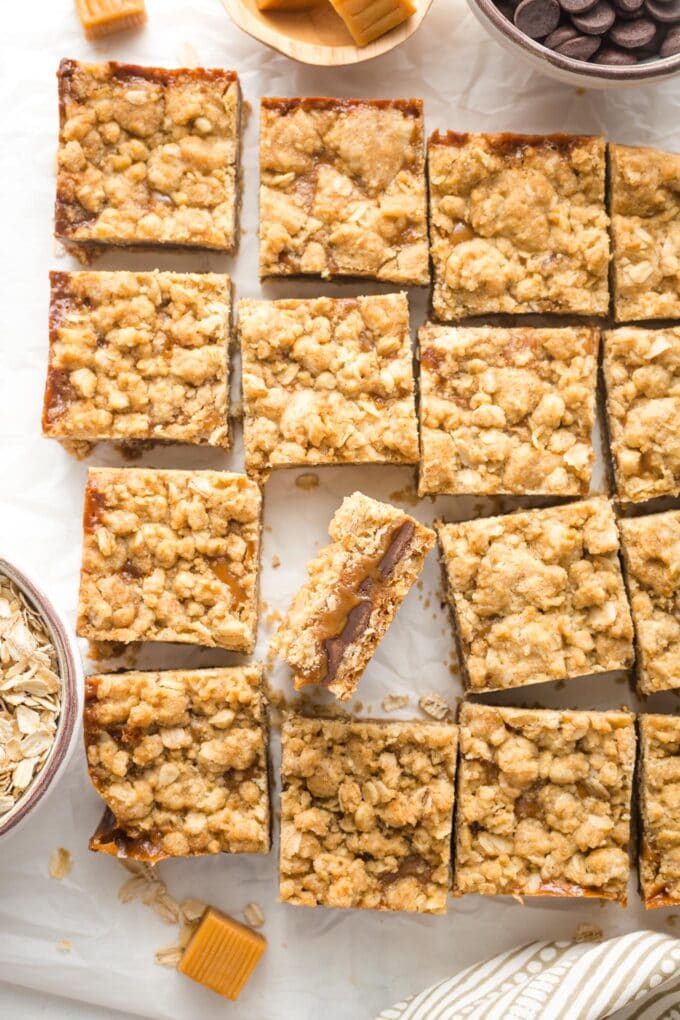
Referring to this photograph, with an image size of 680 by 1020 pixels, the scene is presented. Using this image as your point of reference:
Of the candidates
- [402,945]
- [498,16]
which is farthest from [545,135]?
[402,945]

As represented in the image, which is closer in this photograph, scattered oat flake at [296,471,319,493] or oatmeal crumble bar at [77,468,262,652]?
oatmeal crumble bar at [77,468,262,652]

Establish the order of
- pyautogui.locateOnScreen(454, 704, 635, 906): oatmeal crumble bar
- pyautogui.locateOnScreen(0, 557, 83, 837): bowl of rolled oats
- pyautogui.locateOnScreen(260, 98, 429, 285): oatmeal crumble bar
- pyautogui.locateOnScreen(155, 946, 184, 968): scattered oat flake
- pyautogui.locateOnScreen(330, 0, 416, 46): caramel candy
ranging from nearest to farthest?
1. pyautogui.locateOnScreen(0, 557, 83, 837): bowl of rolled oats
2. pyautogui.locateOnScreen(330, 0, 416, 46): caramel candy
3. pyautogui.locateOnScreen(454, 704, 635, 906): oatmeal crumble bar
4. pyautogui.locateOnScreen(260, 98, 429, 285): oatmeal crumble bar
5. pyautogui.locateOnScreen(155, 946, 184, 968): scattered oat flake

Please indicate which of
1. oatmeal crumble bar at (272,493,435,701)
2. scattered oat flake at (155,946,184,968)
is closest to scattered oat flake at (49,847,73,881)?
scattered oat flake at (155,946,184,968)

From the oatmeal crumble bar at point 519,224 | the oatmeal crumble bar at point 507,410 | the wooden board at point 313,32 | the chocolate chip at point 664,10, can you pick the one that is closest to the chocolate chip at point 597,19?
the chocolate chip at point 664,10

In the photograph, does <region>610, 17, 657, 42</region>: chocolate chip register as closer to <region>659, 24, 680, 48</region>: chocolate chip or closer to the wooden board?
<region>659, 24, 680, 48</region>: chocolate chip

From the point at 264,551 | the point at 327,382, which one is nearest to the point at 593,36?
the point at 327,382
